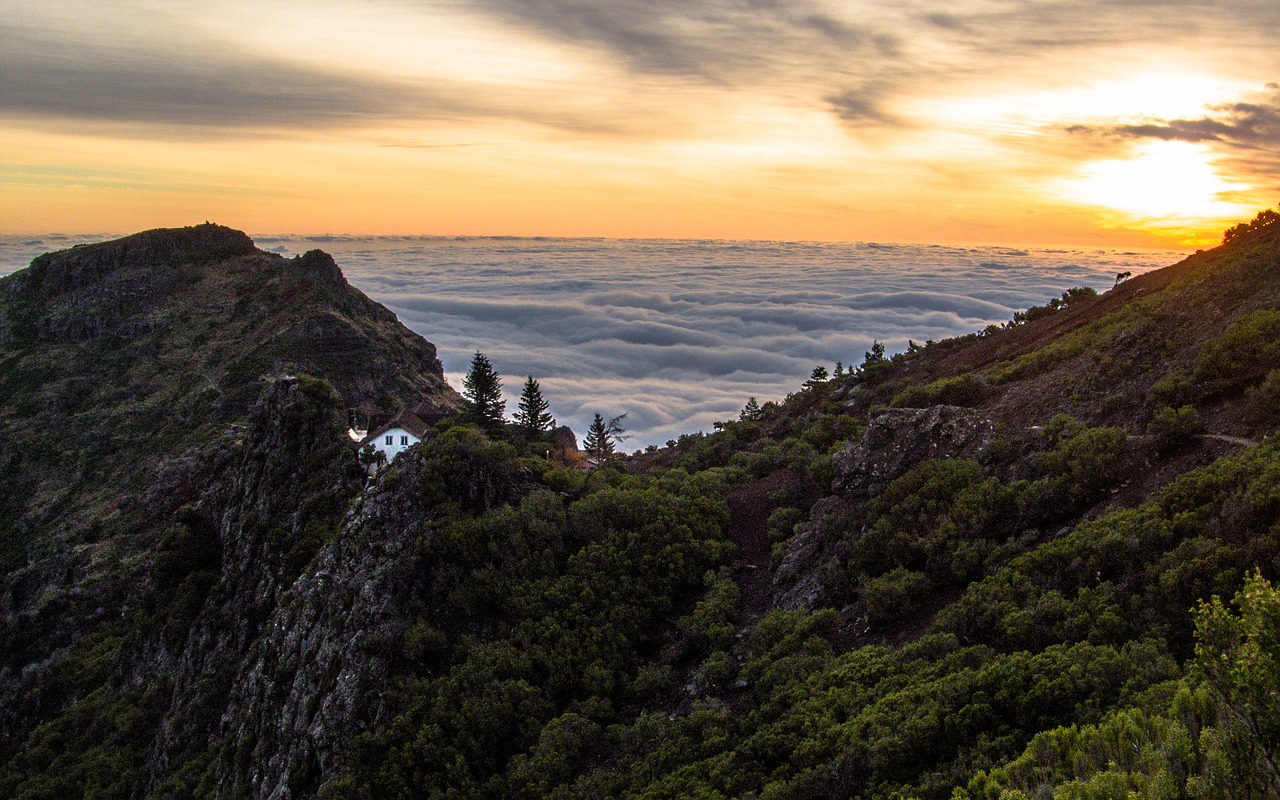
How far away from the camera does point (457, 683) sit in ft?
73.5

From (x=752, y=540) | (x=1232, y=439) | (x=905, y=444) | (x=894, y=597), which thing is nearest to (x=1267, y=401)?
(x=1232, y=439)

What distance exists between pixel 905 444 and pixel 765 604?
7052mm

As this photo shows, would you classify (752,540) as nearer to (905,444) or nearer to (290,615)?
(905,444)

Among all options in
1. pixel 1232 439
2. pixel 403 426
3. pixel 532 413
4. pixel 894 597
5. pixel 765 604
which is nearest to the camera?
pixel 1232 439

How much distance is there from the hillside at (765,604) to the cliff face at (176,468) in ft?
0.92

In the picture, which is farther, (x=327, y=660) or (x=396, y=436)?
(x=396, y=436)

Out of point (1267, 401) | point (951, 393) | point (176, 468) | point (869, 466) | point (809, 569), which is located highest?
point (1267, 401)

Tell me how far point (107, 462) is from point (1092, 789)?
6945 cm

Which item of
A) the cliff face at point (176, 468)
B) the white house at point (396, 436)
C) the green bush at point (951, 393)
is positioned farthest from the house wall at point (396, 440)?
the green bush at point (951, 393)

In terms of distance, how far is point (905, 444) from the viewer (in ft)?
83.4

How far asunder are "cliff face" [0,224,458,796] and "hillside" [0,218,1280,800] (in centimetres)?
28

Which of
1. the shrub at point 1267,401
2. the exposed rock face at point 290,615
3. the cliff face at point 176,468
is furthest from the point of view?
the cliff face at point 176,468

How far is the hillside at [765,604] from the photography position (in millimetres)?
13609

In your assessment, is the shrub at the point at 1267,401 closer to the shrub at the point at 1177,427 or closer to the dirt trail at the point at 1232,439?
the dirt trail at the point at 1232,439
